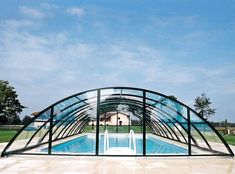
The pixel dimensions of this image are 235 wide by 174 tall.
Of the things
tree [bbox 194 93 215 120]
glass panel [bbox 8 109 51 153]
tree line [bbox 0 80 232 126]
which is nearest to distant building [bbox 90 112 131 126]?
glass panel [bbox 8 109 51 153]

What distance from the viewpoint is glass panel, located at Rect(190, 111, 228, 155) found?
11.0 meters

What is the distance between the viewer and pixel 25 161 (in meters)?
8.71

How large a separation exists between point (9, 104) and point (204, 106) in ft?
116

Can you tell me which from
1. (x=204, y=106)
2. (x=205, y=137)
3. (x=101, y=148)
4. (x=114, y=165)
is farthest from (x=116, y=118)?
(x=204, y=106)

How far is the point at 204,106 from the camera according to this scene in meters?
→ 60.5

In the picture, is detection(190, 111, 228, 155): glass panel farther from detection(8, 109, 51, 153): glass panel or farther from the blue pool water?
detection(8, 109, 51, 153): glass panel

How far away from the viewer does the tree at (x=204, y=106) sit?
60181 millimetres

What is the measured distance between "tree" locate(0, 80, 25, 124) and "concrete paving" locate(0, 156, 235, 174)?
42.2 meters

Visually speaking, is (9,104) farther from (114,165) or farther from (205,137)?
(114,165)

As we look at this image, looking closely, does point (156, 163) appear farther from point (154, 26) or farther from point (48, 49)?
point (48, 49)

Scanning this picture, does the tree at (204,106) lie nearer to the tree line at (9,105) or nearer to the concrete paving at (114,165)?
the tree line at (9,105)

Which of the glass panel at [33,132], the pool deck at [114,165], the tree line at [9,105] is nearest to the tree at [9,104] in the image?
the tree line at [9,105]

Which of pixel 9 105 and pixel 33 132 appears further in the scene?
pixel 9 105

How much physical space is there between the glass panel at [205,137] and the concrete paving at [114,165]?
1287 mm
